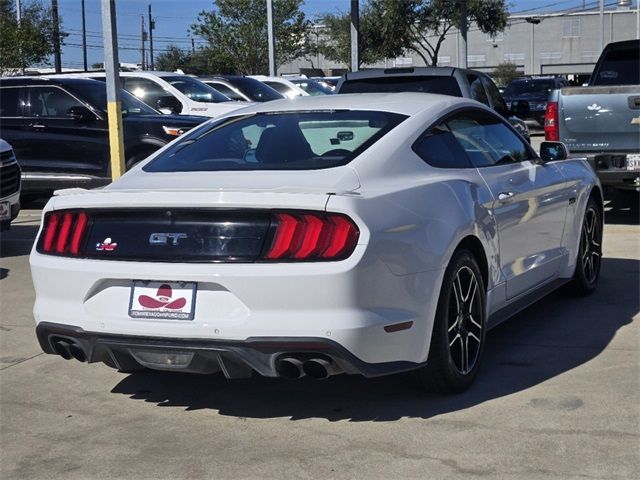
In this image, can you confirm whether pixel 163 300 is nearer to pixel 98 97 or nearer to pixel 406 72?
pixel 406 72

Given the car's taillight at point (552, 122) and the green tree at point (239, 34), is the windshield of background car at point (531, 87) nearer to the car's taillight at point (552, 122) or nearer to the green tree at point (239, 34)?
the green tree at point (239, 34)

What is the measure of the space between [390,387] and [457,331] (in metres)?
0.49

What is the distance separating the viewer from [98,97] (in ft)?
44.9

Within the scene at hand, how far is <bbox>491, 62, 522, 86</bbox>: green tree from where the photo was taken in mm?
80812

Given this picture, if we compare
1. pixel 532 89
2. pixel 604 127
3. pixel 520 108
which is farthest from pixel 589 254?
pixel 532 89

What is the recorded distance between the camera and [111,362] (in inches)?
193

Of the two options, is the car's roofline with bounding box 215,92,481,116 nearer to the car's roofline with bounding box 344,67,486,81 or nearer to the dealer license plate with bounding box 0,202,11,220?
the dealer license plate with bounding box 0,202,11,220

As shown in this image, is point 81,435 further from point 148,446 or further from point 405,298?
point 405,298

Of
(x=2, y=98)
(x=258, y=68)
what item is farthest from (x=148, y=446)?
(x=258, y=68)

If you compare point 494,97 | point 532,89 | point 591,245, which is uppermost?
point 532,89

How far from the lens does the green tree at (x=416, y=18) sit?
4731 cm

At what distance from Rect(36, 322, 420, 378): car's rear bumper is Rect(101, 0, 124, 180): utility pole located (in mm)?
5620

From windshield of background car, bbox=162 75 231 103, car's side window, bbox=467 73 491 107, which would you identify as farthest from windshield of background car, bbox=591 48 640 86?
windshield of background car, bbox=162 75 231 103

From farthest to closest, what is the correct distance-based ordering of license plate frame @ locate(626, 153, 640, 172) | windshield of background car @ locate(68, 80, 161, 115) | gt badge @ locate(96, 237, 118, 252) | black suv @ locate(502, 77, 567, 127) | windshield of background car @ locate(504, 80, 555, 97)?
windshield of background car @ locate(504, 80, 555, 97)
black suv @ locate(502, 77, 567, 127)
windshield of background car @ locate(68, 80, 161, 115)
license plate frame @ locate(626, 153, 640, 172)
gt badge @ locate(96, 237, 118, 252)
